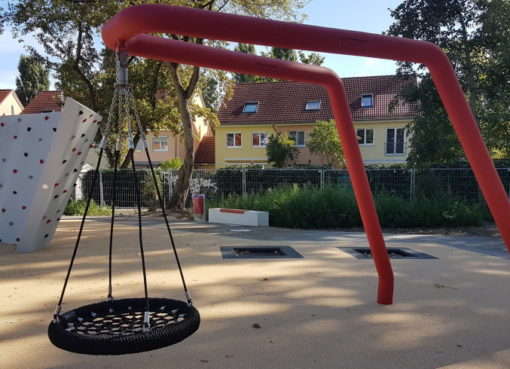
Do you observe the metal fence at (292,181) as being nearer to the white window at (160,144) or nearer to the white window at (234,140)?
the white window at (234,140)

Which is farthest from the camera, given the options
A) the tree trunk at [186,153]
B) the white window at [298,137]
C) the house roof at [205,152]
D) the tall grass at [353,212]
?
the house roof at [205,152]

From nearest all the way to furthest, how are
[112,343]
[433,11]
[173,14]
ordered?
[112,343] → [173,14] → [433,11]

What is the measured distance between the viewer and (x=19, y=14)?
1530cm

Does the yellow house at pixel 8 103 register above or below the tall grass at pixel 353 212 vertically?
above

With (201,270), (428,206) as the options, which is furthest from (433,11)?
(201,270)

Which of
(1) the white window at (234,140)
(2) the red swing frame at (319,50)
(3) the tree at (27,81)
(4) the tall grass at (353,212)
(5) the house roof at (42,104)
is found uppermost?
(3) the tree at (27,81)

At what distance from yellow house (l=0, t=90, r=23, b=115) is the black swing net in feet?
137

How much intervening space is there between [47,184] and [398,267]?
5.44 metres

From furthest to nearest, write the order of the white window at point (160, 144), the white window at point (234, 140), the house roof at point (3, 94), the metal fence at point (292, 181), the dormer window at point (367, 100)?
the house roof at point (3, 94)
the white window at point (160, 144)
the white window at point (234, 140)
the dormer window at point (367, 100)
the metal fence at point (292, 181)

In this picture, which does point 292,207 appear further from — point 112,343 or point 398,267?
point 112,343

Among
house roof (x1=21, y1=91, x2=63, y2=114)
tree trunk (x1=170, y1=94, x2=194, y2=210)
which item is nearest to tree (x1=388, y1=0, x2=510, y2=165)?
tree trunk (x1=170, y1=94, x2=194, y2=210)

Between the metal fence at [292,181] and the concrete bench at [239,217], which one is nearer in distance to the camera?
the concrete bench at [239,217]

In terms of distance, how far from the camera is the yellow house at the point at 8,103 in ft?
126

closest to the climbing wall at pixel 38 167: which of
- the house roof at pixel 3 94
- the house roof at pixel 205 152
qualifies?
the house roof at pixel 205 152
